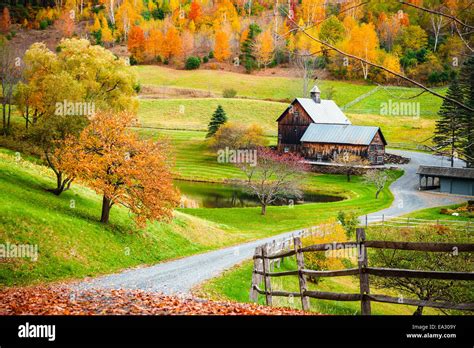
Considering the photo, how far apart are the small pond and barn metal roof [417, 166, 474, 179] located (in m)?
8.38

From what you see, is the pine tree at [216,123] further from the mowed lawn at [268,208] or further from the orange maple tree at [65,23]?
the orange maple tree at [65,23]

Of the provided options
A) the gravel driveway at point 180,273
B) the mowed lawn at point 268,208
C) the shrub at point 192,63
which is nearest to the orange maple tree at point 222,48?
the shrub at point 192,63

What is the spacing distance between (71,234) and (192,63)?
105566mm

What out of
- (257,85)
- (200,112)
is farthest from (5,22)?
(257,85)


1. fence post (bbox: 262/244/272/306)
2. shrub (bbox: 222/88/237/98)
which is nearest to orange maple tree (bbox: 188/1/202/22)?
shrub (bbox: 222/88/237/98)

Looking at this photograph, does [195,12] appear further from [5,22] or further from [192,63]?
[5,22]

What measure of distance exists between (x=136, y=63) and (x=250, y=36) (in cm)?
2578

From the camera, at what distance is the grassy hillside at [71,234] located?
2189cm

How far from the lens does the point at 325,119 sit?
80188 mm

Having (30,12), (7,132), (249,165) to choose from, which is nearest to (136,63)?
(30,12)

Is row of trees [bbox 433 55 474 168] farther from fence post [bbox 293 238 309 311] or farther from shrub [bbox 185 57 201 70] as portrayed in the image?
shrub [bbox 185 57 201 70]

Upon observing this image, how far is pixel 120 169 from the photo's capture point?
27.9 metres

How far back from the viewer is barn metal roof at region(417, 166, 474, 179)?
5438cm
